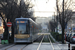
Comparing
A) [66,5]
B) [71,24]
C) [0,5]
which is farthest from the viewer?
[71,24]

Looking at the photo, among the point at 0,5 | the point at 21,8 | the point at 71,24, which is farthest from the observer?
the point at 71,24

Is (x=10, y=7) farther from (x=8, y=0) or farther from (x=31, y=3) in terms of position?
(x=31, y=3)

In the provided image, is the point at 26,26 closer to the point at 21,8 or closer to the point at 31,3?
the point at 21,8

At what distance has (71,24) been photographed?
A: 69.8 m

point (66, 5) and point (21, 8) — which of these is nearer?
point (66, 5)

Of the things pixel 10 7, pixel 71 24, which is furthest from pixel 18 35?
pixel 71 24

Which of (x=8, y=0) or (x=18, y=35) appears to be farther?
(x=8, y=0)

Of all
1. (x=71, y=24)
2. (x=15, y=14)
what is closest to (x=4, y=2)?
(x=15, y=14)

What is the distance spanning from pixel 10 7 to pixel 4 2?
3.71ft

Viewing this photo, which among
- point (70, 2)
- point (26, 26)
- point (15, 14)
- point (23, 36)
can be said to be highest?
point (70, 2)

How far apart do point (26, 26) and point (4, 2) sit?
567cm

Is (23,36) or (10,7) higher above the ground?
(10,7)

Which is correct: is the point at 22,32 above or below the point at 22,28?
below

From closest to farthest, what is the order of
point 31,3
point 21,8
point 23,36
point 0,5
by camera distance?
point 23,36, point 0,5, point 21,8, point 31,3
